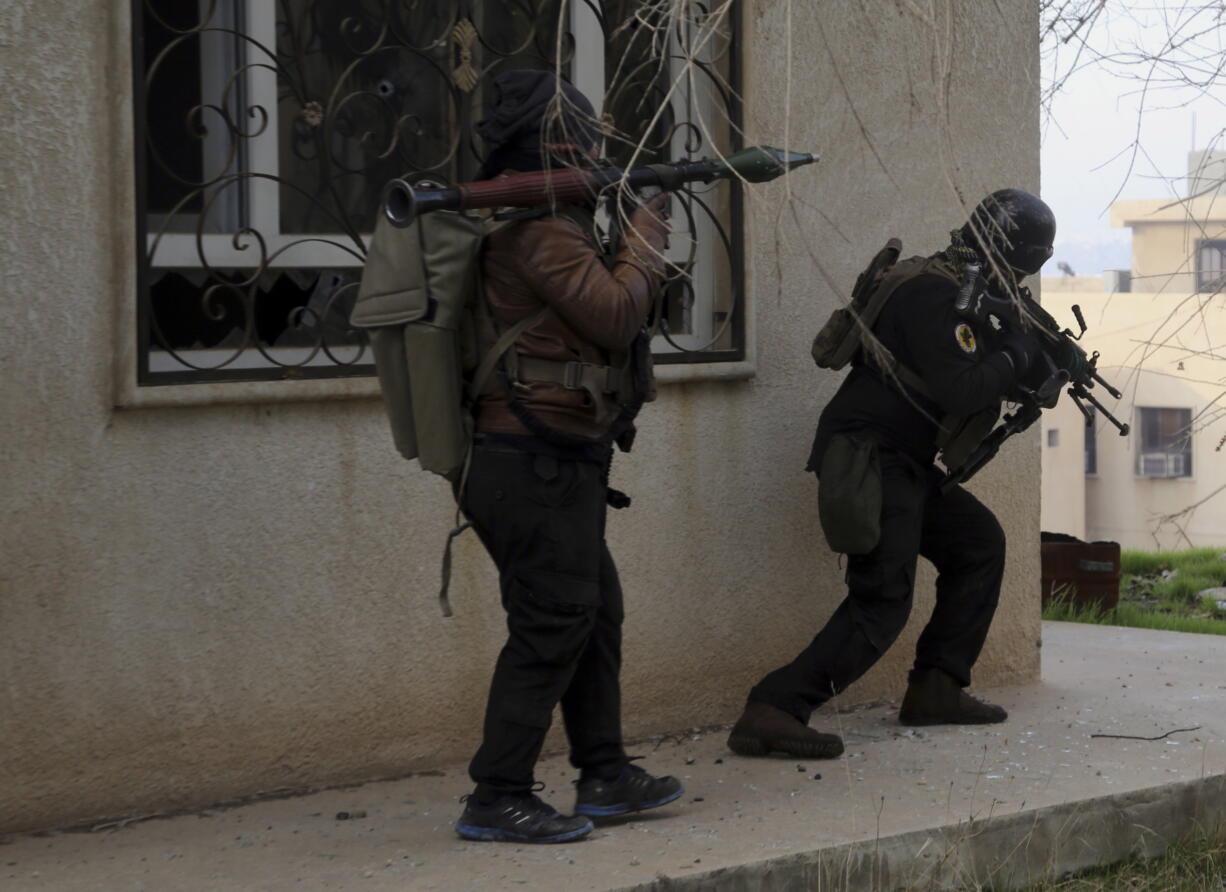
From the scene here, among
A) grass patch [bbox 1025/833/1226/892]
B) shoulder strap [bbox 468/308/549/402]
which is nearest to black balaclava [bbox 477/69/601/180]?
shoulder strap [bbox 468/308/549/402]

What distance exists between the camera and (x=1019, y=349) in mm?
4992

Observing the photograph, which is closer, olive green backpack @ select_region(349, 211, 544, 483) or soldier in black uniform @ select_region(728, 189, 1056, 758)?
olive green backpack @ select_region(349, 211, 544, 483)

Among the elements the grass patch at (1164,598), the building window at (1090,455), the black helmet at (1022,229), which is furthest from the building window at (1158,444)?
the black helmet at (1022,229)

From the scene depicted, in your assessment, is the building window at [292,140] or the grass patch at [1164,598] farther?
the grass patch at [1164,598]

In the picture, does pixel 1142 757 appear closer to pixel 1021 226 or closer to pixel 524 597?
pixel 1021 226

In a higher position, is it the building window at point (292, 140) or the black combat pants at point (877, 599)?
the building window at point (292, 140)

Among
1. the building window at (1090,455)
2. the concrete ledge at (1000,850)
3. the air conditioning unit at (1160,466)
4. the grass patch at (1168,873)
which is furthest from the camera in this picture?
the building window at (1090,455)

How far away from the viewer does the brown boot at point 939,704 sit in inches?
213

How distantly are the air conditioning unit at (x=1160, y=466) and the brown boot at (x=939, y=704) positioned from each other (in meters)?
52.1

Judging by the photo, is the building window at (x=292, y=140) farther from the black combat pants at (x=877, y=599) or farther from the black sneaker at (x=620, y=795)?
the black sneaker at (x=620, y=795)

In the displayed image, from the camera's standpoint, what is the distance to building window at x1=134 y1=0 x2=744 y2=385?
4.49 metres

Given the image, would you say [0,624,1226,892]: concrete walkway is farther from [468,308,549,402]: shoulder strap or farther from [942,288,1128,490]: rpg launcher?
[468,308,549,402]: shoulder strap

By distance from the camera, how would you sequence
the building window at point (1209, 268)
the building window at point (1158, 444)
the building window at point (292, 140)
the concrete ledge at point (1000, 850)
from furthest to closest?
the building window at point (1158, 444) < the building window at point (292, 140) < the building window at point (1209, 268) < the concrete ledge at point (1000, 850)

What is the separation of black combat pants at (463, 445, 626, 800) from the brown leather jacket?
0.35 ft
